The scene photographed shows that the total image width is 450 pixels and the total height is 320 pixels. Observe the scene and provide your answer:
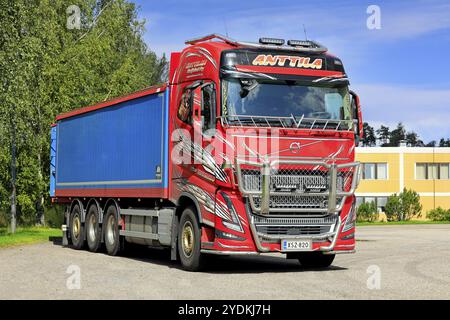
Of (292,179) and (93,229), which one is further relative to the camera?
(93,229)

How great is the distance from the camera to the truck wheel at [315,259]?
53.0ft

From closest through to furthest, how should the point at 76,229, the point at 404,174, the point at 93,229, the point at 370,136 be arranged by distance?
the point at 93,229 < the point at 76,229 < the point at 404,174 < the point at 370,136

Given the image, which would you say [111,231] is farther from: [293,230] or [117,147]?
[293,230]

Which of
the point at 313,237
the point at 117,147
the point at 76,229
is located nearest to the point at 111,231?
Result: the point at 117,147

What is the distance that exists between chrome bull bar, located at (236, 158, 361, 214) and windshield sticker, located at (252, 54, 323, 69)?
1856mm

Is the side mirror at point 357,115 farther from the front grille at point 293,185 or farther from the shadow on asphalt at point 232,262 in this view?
the shadow on asphalt at point 232,262

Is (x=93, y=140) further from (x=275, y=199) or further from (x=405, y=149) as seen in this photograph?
(x=405, y=149)

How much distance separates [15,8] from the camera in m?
27.6

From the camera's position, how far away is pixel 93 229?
833 inches

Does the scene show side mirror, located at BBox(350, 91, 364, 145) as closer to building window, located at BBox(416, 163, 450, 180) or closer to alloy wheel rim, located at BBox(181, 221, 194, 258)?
alloy wheel rim, located at BBox(181, 221, 194, 258)

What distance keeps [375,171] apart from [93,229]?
153 ft

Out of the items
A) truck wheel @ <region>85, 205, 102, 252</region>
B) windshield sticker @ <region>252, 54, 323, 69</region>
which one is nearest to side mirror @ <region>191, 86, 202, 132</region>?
windshield sticker @ <region>252, 54, 323, 69</region>
